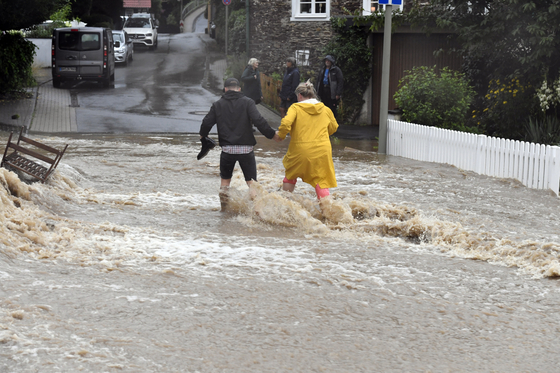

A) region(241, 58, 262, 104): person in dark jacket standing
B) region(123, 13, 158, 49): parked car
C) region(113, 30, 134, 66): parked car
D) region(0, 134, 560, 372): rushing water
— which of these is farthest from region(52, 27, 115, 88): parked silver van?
region(0, 134, 560, 372): rushing water

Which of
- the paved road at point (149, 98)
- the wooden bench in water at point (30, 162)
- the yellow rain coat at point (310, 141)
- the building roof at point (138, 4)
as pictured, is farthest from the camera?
the building roof at point (138, 4)

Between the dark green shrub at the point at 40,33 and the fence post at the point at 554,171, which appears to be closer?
the fence post at the point at 554,171

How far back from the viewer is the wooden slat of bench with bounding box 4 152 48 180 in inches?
367

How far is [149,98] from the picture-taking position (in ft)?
78.2

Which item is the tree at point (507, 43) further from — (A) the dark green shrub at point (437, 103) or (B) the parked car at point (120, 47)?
(B) the parked car at point (120, 47)

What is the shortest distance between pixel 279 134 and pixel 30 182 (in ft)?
11.6

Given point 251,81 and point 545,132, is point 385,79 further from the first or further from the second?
point 251,81

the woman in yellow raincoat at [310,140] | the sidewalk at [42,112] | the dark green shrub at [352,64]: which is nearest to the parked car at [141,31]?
the sidewalk at [42,112]

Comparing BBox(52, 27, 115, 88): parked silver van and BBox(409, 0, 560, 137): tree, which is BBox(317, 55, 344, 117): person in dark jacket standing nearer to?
BBox(409, 0, 560, 137): tree

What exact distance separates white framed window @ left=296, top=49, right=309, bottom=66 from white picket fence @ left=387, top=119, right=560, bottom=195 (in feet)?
32.1

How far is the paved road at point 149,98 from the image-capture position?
18.5 metres

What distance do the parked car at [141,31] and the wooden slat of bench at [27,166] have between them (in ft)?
104

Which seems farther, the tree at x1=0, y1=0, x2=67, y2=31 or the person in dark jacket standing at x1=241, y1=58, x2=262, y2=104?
the tree at x1=0, y1=0, x2=67, y2=31

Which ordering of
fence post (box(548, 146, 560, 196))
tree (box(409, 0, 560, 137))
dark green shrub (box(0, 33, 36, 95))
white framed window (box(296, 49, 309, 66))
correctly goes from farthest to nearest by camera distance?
white framed window (box(296, 49, 309, 66)) < dark green shrub (box(0, 33, 36, 95)) < tree (box(409, 0, 560, 137)) < fence post (box(548, 146, 560, 196))
